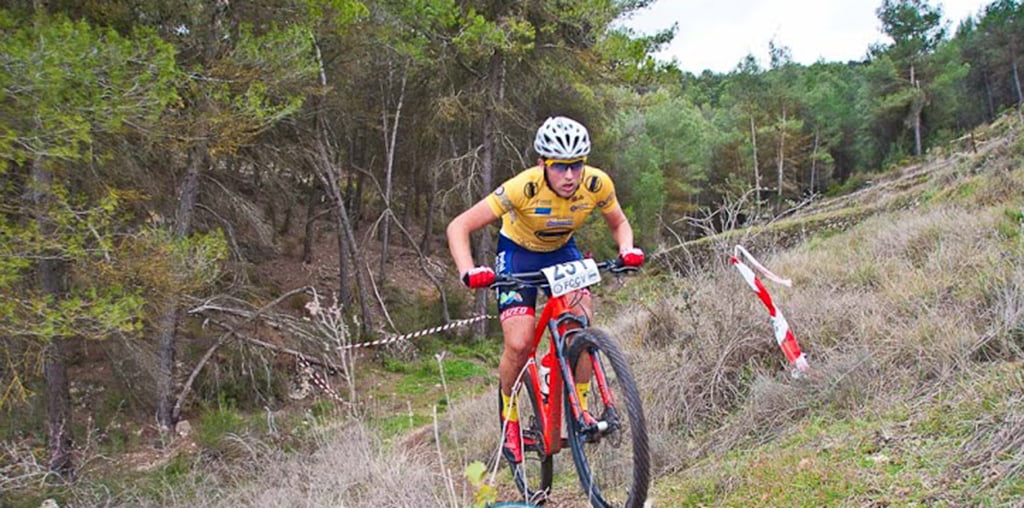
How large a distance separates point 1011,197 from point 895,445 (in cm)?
661

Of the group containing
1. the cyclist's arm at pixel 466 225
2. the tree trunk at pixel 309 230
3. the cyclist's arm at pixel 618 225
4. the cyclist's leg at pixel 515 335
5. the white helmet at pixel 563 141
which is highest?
the tree trunk at pixel 309 230

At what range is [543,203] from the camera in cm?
359

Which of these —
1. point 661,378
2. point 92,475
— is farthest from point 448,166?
point 661,378

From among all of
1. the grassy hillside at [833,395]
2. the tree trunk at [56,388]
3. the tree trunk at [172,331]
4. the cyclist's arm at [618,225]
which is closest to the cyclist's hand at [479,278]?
the grassy hillside at [833,395]

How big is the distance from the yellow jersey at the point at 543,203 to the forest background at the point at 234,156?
5.50 ft

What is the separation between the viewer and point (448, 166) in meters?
15.8

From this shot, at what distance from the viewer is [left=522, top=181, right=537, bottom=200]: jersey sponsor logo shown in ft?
11.7

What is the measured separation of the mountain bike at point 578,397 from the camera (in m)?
3.04

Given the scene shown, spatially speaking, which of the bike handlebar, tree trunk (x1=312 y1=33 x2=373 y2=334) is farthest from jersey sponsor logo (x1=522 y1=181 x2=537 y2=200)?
tree trunk (x1=312 y1=33 x2=373 y2=334)

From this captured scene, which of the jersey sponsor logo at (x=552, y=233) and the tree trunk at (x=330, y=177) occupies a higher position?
the tree trunk at (x=330, y=177)

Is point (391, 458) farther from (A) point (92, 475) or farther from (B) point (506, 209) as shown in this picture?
(A) point (92, 475)

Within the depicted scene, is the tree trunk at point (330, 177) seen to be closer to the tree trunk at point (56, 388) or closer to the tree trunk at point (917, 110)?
the tree trunk at point (56, 388)

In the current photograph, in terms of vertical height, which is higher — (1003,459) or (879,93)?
(879,93)

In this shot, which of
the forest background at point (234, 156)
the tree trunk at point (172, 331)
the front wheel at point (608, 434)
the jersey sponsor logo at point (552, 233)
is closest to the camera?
the front wheel at point (608, 434)
